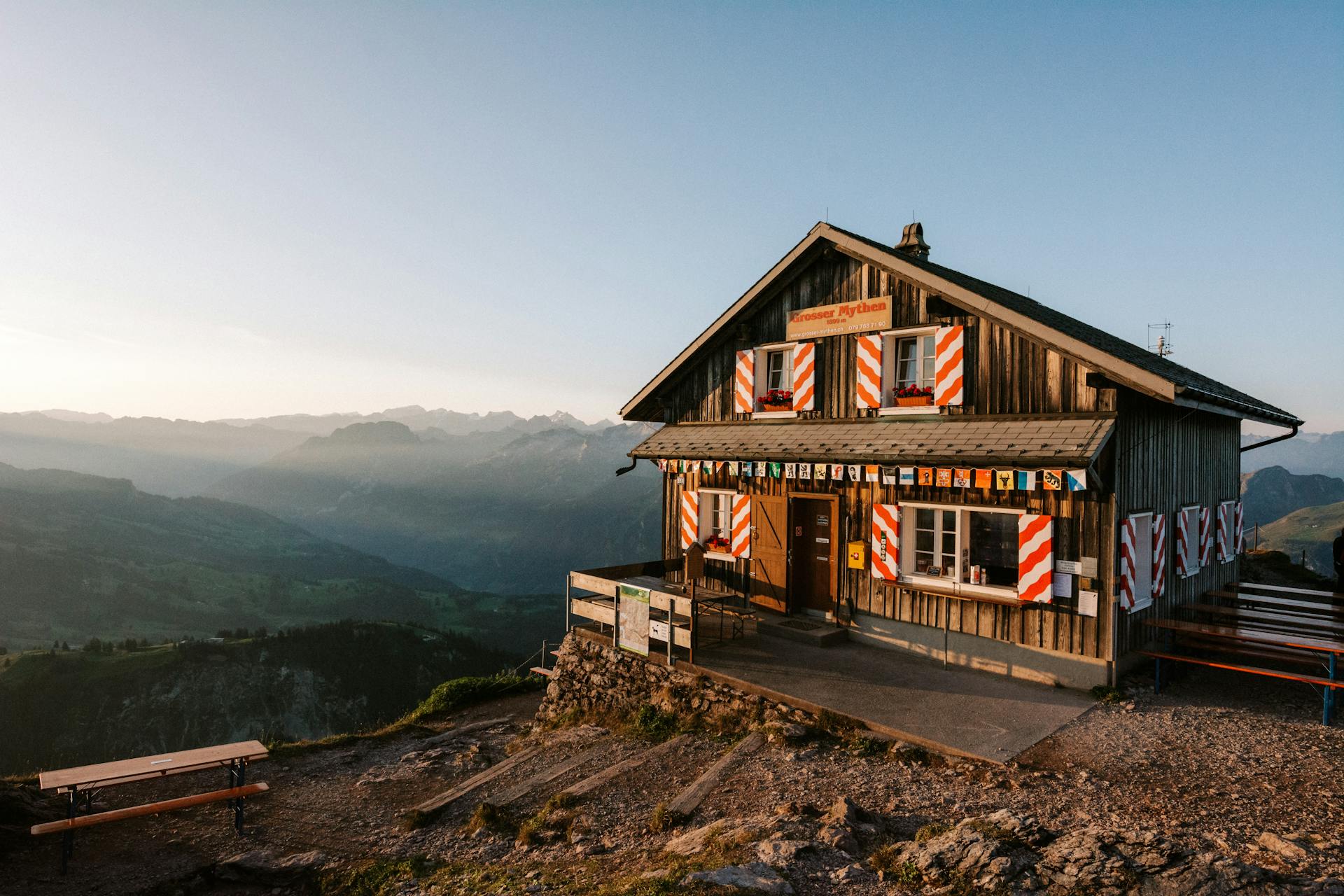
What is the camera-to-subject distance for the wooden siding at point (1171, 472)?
1013 centimetres

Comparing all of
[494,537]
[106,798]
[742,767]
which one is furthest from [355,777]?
[494,537]

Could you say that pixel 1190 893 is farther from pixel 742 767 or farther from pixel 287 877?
pixel 287 877

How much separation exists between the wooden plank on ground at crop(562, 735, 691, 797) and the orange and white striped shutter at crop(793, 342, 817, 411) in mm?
6875

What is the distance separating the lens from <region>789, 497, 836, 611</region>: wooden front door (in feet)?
43.2

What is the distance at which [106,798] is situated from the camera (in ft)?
33.0

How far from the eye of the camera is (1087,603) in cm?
988

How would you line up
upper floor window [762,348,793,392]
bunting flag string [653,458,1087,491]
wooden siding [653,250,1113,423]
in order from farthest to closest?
upper floor window [762,348,793,392] → wooden siding [653,250,1113,423] → bunting flag string [653,458,1087,491]

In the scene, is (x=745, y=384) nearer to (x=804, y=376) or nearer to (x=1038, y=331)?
(x=804, y=376)

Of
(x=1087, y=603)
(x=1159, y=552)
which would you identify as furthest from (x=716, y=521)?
(x=1159, y=552)

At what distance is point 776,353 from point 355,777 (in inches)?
439

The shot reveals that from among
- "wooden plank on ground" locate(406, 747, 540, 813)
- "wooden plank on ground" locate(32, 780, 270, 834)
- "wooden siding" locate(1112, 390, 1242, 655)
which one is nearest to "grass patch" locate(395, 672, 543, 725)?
"wooden plank on ground" locate(406, 747, 540, 813)

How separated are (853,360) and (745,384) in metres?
2.63

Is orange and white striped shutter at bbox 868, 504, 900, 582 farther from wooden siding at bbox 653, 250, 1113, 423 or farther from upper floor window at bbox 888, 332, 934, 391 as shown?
upper floor window at bbox 888, 332, 934, 391

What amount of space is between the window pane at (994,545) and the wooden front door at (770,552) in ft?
11.2
